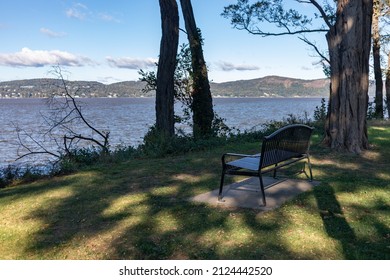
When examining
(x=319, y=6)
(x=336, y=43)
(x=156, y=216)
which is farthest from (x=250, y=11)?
(x=156, y=216)

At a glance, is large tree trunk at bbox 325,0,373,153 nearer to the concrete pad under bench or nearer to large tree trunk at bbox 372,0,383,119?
the concrete pad under bench

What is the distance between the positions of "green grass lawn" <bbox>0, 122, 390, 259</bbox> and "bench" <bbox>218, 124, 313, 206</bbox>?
513 mm

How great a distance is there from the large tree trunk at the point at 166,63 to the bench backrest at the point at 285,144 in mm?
6500

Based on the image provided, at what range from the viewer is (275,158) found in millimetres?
5668

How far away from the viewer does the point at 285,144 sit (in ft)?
19.5

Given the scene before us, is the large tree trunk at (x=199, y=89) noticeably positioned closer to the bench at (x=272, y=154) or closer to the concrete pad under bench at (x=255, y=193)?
the concrete pad under bench at (x=255, y=193)

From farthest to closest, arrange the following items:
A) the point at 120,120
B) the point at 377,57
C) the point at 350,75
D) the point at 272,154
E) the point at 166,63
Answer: the point at 120,120
the point at 377,57
the point at 166,63
the point at 350,75
the point at 272,154

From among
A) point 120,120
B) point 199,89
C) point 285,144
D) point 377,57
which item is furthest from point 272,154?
point 120,120

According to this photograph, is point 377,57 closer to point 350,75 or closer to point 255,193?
point 350,75

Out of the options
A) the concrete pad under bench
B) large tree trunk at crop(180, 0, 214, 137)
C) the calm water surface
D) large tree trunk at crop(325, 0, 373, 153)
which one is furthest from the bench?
large tree trunk at crop(180, 0, 214, 137)

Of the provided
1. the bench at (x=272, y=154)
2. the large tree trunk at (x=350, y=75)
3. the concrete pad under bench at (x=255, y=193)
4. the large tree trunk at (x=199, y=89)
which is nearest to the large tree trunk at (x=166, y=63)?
the large tree trunk at (x=199, y=89)

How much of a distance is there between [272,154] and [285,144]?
484 mm

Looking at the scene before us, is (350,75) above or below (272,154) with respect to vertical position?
above

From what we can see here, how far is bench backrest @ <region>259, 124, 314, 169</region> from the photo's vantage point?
5.30 m
